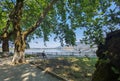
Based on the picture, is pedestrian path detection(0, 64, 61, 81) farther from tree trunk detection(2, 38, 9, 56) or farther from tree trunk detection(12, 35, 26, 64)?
tree trunk detection(2, 38, 9, 56)

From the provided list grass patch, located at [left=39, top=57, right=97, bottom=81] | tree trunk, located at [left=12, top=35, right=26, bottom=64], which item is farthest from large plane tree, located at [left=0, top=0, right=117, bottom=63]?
grass patch, located at [left=39, top=57, right=97, bottom=81]

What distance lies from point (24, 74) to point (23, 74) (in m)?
0.06

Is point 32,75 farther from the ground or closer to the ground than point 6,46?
closer to the ground

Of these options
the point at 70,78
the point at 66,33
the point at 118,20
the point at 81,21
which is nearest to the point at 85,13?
the point at 81,21

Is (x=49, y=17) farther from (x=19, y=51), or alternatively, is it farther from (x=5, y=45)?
(x=19, y=51)

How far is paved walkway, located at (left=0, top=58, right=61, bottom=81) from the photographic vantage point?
15367mm

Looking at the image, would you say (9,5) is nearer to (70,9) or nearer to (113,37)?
(70,9)

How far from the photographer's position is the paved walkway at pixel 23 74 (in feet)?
50.4

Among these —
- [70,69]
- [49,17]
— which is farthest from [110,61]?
[49,17]

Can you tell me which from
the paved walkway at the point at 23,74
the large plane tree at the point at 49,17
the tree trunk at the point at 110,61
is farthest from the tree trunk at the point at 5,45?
the tree trunk at the point at 110,61

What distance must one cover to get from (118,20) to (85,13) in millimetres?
17370

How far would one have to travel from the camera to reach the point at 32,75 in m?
16.2

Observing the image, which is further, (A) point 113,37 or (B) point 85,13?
(B) point 85,13

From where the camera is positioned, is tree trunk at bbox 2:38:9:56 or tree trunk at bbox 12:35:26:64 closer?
tree trunk at bbox 12:35:26:64
